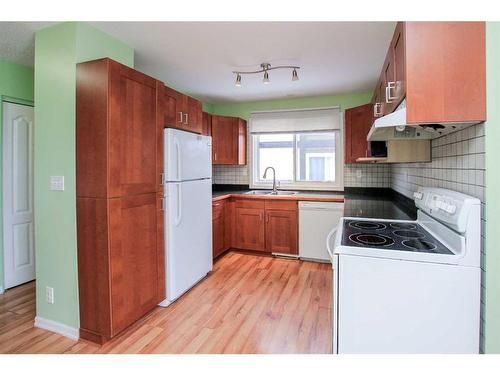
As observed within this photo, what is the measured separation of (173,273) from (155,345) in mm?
676

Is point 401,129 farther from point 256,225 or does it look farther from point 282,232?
point 256,225

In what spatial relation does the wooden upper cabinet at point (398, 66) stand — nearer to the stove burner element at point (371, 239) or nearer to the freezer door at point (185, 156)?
the stove burner element at point (371, 239)

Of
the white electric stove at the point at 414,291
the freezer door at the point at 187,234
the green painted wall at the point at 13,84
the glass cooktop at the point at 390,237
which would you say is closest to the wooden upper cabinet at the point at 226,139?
the freezer door at the point at 187,234

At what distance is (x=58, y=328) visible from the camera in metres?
2.10

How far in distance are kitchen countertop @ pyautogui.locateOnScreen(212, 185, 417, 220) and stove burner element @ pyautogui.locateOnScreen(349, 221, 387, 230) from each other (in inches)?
8.4

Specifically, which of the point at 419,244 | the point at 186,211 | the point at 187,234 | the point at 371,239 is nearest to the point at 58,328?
the point at 187,234

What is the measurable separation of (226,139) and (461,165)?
3.17 m

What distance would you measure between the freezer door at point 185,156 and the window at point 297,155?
156 cm

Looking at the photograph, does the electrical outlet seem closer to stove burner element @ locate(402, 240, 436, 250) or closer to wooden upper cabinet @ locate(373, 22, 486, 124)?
stove burner element @ locate(402, 240, 436, 250)

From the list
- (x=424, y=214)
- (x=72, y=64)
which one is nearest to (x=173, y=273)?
(x=72, y=64)

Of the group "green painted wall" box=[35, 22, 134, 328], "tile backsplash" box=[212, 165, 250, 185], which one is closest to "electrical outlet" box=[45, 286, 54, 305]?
"green painted wall" box=[35, 22, 134, 328]

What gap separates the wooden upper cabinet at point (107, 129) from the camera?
1.88 m

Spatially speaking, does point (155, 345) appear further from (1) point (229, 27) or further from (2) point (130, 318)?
(1) point (229, 27)

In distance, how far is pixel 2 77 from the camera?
2715 mm
